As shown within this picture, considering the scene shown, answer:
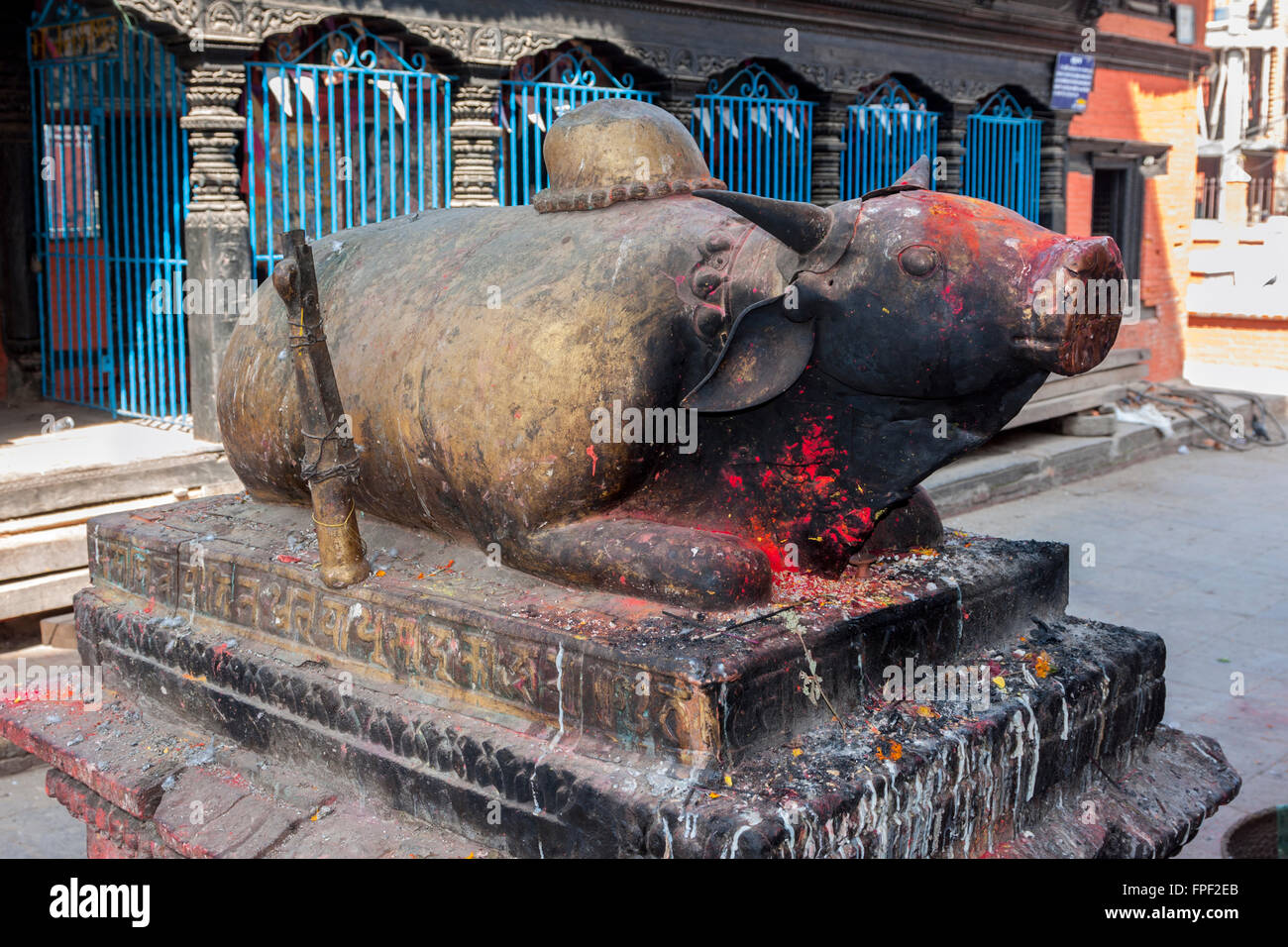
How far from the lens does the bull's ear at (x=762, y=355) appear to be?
2.48 metres

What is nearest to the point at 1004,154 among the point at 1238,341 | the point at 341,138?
the point at 1238,341

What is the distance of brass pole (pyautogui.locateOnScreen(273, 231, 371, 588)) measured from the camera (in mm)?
2715

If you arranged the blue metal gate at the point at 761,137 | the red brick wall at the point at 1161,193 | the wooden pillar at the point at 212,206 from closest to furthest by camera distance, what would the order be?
the wooden pillar at the point at 212,206 → the blue metal gate at the point at 761,137 → the red brick wall at the point at 1161,193

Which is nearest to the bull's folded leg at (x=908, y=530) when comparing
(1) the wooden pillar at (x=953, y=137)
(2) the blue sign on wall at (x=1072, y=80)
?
(1) the wooden pillar at (x=953, y=137)

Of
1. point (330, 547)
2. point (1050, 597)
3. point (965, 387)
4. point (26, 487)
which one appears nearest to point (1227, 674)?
point (1050, 597)

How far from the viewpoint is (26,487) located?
559cm

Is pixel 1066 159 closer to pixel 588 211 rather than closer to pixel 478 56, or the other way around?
pixel 478 56

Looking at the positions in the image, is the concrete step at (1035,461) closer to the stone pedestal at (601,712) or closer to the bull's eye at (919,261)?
the stone pedestal at (601,712)

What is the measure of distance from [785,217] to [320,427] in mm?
1130

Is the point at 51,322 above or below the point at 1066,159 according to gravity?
below

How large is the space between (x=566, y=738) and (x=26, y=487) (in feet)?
13.4

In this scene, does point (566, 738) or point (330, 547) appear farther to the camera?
point (330, 547)

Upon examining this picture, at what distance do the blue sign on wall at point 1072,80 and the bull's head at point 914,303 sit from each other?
9.46 meters

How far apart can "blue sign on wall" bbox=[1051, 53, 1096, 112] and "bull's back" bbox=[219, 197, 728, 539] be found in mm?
9217
